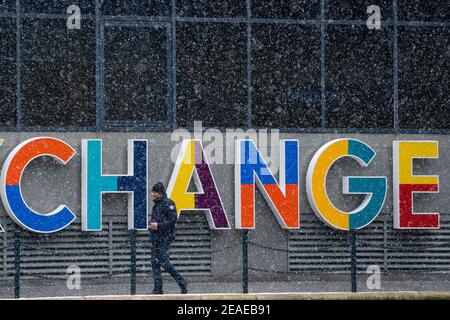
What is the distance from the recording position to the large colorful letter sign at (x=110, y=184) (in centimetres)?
2598

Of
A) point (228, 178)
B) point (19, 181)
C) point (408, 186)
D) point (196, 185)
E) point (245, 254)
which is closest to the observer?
point (245, 254)

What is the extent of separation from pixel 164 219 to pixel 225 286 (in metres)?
3.14

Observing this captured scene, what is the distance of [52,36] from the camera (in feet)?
86.2

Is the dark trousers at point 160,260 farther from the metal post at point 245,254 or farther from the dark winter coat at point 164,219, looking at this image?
the metal post at point 245,254

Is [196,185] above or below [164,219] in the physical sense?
above

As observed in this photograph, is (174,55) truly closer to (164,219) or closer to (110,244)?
(110,244)

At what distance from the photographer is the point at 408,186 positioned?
27.1m

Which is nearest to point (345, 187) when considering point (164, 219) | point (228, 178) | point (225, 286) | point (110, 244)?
point (228, 178)

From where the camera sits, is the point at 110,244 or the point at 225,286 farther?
the point at 110,244

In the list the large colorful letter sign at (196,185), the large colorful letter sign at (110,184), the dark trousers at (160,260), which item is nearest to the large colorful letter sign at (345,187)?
the large colorful letter sign at (196,185)

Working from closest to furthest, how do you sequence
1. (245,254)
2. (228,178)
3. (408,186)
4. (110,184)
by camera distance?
1. (245,254)
2. (110,184)
3. (228,178)
4. (408,186)

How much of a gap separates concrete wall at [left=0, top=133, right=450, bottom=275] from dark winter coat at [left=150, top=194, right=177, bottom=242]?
3398mm

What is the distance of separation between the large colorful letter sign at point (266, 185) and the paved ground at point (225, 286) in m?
1.26
